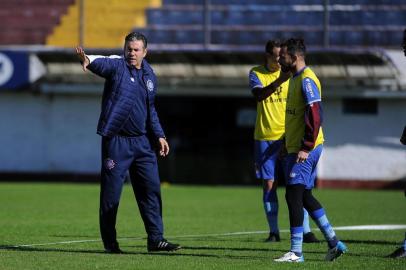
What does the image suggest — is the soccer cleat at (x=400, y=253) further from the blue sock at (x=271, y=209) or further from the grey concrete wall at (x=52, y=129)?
the grey concrete wall at (x=52, y=129)

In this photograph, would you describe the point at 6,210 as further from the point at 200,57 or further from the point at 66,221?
the point at 200,57

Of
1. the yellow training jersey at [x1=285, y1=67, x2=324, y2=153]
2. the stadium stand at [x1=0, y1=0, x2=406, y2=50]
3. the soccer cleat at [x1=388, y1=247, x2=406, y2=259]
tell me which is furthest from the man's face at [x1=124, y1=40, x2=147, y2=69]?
the stadium stand at [x1=0, y1=0, x2=406, y2=50]

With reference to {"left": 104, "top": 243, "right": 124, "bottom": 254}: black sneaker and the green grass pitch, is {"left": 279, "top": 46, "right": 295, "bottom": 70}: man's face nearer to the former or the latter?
the green grass pitch

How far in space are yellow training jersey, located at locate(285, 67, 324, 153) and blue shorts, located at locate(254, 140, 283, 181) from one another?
260 centimetres

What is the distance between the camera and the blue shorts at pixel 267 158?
1292 cm

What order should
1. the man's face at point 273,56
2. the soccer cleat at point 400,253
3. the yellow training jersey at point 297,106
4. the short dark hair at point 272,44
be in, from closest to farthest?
1. the yellow training jersey at point 297,106
2. the soccer cleat at point 400,253
3. the short dark hair at point 272,44
4. the man's face at point 273,56

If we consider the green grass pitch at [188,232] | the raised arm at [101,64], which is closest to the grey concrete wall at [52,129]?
the green grass pitch at [188,232]

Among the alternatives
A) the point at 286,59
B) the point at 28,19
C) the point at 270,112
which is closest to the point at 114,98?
the point at 286,59

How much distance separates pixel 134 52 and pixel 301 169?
2152 mm

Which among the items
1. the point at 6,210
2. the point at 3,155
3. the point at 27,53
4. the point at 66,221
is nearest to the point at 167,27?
the point at 27,53

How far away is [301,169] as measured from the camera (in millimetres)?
10094

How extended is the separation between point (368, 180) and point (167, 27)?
22.2ft

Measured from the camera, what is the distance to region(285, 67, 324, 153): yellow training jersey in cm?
1007

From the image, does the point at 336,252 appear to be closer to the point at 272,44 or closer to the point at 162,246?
the point at 162,246
